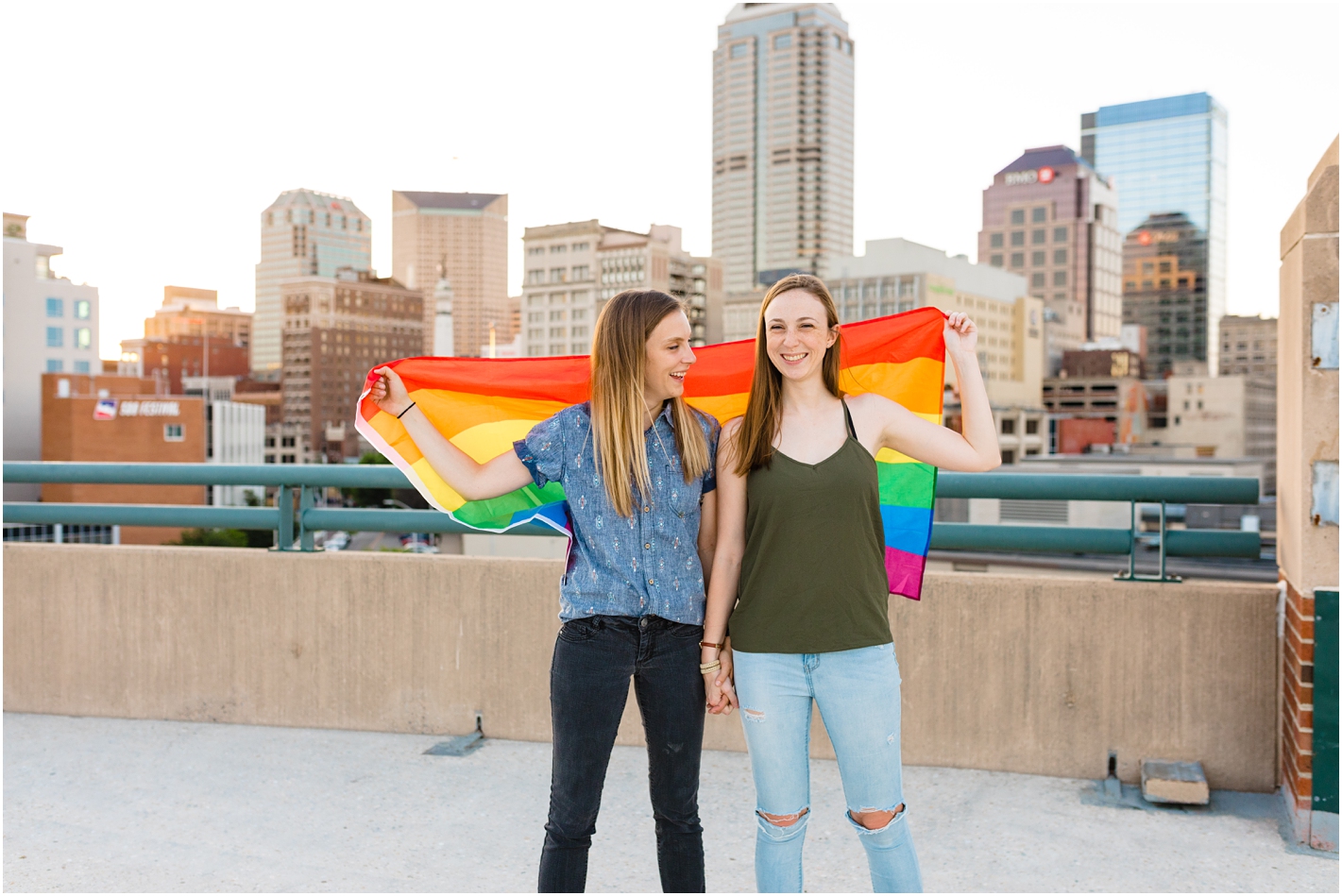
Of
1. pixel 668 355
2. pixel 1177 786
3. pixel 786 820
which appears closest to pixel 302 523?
pixel 668 355

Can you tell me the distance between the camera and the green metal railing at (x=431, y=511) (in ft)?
15.8

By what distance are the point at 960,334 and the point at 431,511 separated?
276cm

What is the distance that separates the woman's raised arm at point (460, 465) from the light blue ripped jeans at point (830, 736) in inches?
35.2

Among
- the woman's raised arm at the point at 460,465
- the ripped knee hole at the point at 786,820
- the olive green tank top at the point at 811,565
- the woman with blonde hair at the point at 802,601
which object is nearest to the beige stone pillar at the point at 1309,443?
the woman with blonde hair at the point at 802,601

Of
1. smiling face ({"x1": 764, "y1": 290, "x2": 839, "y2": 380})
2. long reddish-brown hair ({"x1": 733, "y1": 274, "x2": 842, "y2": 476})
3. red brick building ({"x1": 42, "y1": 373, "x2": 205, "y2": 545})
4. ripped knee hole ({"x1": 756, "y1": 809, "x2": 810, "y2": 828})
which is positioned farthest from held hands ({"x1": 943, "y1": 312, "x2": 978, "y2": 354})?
red brick building ({"x1": 42, "y1": 373, "x2": 205, "y2": 545})

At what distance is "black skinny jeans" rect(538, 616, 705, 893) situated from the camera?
3.00 m

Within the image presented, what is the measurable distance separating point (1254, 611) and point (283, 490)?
4874 millimetres

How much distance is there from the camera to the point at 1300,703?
4234 millimetres

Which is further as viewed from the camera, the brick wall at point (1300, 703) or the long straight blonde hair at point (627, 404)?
the brick wall at point (1300, 703)

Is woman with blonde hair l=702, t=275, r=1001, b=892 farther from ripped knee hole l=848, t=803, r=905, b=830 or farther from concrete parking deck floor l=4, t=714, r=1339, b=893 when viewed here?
concrete parking deck floor l=4, t=714, r=1339, b=893

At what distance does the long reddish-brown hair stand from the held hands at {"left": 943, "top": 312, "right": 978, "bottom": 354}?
0.49m

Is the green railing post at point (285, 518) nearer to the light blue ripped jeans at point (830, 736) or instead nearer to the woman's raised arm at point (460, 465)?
the woman's raised arm at point (460, 465)

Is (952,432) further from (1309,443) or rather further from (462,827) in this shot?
(462,827)

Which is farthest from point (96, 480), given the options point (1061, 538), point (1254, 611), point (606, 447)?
point (1254, 611)
